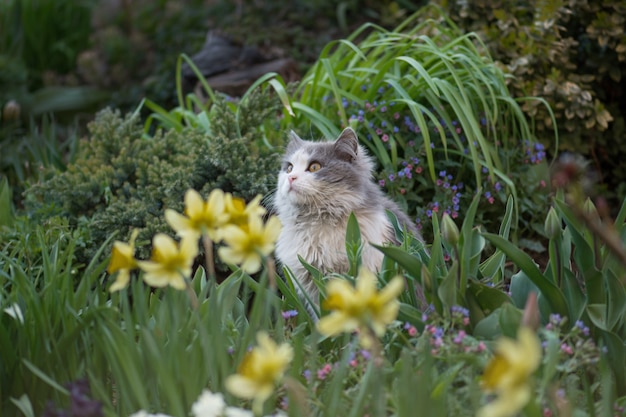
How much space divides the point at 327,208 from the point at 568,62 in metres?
2.22

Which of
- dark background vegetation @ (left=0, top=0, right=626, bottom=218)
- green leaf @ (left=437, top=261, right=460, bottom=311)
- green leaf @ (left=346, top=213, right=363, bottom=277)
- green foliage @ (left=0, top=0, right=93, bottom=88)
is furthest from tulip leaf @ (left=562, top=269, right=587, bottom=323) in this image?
green foliage @ (left=0, top=0, right=93, bottom=88)

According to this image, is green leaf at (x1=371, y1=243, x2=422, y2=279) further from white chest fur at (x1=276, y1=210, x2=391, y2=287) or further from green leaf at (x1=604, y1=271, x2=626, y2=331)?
white chest fur at (x1=276, y1=210, x2=391, y2=287)

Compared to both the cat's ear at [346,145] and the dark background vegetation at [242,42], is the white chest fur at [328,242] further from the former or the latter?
the dark background vegetation at [242,42]

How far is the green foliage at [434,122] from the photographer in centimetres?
430

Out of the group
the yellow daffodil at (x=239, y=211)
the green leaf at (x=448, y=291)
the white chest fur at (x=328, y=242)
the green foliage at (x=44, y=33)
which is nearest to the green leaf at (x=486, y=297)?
the green leaf at (x=448, y=291)

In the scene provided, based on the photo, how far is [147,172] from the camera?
14.6 ft

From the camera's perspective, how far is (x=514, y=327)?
2.44 metres

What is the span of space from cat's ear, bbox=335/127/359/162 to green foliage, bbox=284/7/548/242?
562 millimetres

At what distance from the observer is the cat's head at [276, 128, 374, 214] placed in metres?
3.56

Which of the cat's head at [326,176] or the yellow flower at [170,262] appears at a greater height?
the yellow flower at [170,262]

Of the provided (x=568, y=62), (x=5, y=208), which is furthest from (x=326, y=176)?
(x=568, y=62)

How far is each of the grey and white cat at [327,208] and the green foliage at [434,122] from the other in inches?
23.8

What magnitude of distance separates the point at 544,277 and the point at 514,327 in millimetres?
263

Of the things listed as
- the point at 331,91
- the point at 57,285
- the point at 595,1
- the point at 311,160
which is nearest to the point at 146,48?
the point at 331,91
